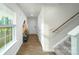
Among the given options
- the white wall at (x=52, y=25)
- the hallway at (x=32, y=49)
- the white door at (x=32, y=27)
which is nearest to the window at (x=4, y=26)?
the hallway at (x=32, y=49)

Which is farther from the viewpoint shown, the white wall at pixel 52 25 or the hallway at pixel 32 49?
the white wall at pixel 52 25

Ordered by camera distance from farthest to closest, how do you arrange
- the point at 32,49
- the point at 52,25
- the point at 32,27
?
the point at 52,25
the point at 32,27
the point at 32,49

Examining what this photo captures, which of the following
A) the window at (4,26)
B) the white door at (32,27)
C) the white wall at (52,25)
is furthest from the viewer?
the white wall at (52,25)

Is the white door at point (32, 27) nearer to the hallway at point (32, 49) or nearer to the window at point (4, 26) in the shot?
the hallway at point (32, 49)

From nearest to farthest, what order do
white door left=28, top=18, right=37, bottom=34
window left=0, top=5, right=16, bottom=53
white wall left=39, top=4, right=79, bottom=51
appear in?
window left=0, top=5, right=16, bottom=53
white door left=28, top=18, right=37, bottom=34
white wall left=39, top=4, right=79, bottom=51

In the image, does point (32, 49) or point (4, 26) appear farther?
point (32, 49)

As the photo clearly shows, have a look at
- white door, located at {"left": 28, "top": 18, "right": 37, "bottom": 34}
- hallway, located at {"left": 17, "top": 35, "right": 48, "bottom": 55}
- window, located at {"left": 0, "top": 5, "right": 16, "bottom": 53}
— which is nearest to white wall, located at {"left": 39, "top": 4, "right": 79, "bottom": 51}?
hallway, located at {"left": 17, "top": 35, "right": 48, "bottom": 55}

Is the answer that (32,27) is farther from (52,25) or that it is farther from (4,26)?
(52,25)

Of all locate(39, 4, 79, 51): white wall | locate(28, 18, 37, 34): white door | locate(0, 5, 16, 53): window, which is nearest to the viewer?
locate(0, 5, 16, 53): window

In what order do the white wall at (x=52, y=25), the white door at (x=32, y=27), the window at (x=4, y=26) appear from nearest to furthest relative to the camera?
the window at (x=4, y=26)
the white door at (x=32, y=27)
the white wall at (x=52, y=25)

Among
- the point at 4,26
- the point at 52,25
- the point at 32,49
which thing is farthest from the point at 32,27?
the point at 52,25

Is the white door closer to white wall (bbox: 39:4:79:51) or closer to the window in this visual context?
white wall (bbox: 39:4:79:51)

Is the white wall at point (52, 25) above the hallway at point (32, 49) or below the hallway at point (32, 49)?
above
